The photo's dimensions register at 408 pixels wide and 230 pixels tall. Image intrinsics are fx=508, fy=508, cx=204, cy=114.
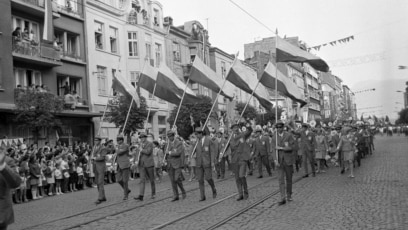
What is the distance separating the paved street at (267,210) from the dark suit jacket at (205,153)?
1.01 metres

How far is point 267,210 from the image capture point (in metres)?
11.3

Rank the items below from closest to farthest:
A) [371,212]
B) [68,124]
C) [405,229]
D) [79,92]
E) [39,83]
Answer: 1. [405,229]
2. [371,212]
3. [39,83]
4. [68,124]
5. [79,92]

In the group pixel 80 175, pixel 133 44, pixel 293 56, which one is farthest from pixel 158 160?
pixel 133 44

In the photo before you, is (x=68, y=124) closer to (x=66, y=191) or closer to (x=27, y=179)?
(x=66, y=191)

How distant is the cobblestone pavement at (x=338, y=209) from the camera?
9.30 m

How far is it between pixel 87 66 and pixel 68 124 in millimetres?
4814

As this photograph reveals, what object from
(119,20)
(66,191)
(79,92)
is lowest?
(66,191)

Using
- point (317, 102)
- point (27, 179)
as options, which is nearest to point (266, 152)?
point (27, 179)

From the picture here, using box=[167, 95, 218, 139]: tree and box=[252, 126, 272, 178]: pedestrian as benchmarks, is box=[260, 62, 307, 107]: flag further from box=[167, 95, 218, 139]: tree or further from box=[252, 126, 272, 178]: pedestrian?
box=[167, 95, 218, 139]: tree

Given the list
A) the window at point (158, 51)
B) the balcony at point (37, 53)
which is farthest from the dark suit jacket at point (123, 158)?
the window at point (158, 51)

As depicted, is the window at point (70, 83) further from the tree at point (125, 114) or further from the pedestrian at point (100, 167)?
the pedestrian at point (100, 167)

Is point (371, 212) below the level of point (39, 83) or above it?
below

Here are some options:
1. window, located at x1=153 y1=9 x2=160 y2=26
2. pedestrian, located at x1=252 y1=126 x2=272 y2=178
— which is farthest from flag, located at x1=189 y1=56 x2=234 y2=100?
window, located at x1=153 y1=9 x2=160 y2=26

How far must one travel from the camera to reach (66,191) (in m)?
20.0
